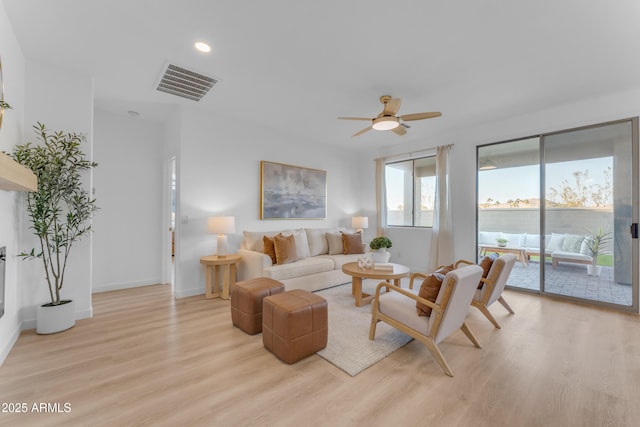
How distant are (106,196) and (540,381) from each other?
5664 millimetres

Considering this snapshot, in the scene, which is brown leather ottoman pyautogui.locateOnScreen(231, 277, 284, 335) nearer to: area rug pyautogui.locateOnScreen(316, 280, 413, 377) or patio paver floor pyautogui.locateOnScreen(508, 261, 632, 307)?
area rug pyautogui.locateOnScreen(316, 280, 413, 377)

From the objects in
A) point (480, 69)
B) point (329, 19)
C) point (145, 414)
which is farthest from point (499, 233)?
point (145, 414)

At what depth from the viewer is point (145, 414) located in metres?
1.59

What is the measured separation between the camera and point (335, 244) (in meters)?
4.95

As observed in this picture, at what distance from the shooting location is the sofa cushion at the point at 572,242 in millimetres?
3767

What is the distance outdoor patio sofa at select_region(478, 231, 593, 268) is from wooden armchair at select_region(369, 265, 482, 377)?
271cm

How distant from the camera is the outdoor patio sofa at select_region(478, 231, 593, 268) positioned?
376 centimetres

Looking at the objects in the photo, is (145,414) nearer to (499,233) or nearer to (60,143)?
(60,143)

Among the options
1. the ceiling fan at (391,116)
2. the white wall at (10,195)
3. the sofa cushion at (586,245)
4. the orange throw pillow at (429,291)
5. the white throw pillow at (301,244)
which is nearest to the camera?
the orange throw pillow at (429,291)

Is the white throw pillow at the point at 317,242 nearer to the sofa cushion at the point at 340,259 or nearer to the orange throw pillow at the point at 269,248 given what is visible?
the sofa cushion at the point at 340,259

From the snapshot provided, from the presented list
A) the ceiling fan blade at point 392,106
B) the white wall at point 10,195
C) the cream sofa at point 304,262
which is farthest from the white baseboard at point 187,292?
the ceiling fan blade at point 392,106

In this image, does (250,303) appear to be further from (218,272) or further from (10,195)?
(10,195)

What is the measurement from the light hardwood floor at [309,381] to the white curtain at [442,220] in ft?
6.84

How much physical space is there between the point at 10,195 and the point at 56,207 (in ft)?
1.42
